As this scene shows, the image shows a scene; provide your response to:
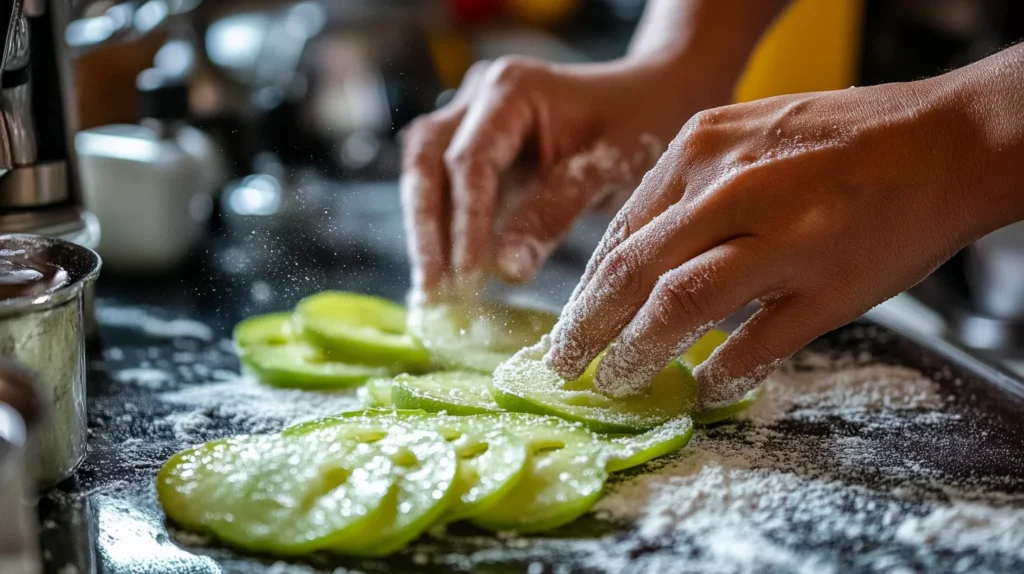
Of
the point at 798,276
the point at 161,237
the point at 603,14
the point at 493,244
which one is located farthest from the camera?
the point at 603,14

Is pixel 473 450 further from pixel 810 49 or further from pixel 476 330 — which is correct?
pixel 810 49

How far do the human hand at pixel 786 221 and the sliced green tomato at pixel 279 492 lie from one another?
1.04 feet

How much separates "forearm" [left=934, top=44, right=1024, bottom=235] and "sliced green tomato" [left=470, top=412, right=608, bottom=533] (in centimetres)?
52

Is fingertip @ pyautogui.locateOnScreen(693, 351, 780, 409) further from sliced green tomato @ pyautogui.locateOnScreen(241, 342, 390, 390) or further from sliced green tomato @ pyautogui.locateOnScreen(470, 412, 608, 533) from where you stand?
sliced green tomato @ pyautogui.locateOnScreen(241, 342, 390, 390)

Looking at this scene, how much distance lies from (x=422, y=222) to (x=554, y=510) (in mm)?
640

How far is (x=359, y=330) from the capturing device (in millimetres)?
1526

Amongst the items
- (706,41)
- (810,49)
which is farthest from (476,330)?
(810,49)

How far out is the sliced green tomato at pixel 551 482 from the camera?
39.5 inches

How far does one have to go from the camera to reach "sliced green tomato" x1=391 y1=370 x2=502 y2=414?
121cm

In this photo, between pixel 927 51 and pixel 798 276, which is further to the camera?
pixel 927 51

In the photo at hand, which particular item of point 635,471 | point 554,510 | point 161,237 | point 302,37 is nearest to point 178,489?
point 554,510

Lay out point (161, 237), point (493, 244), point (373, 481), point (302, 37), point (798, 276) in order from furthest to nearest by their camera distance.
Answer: point (302, 37) → point (161, 237) → point (493, 244) → point (798, 276) → point (373, 481)

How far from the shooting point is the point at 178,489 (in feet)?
3.36

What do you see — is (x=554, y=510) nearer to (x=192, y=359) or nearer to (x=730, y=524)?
(x=730, y=524)
